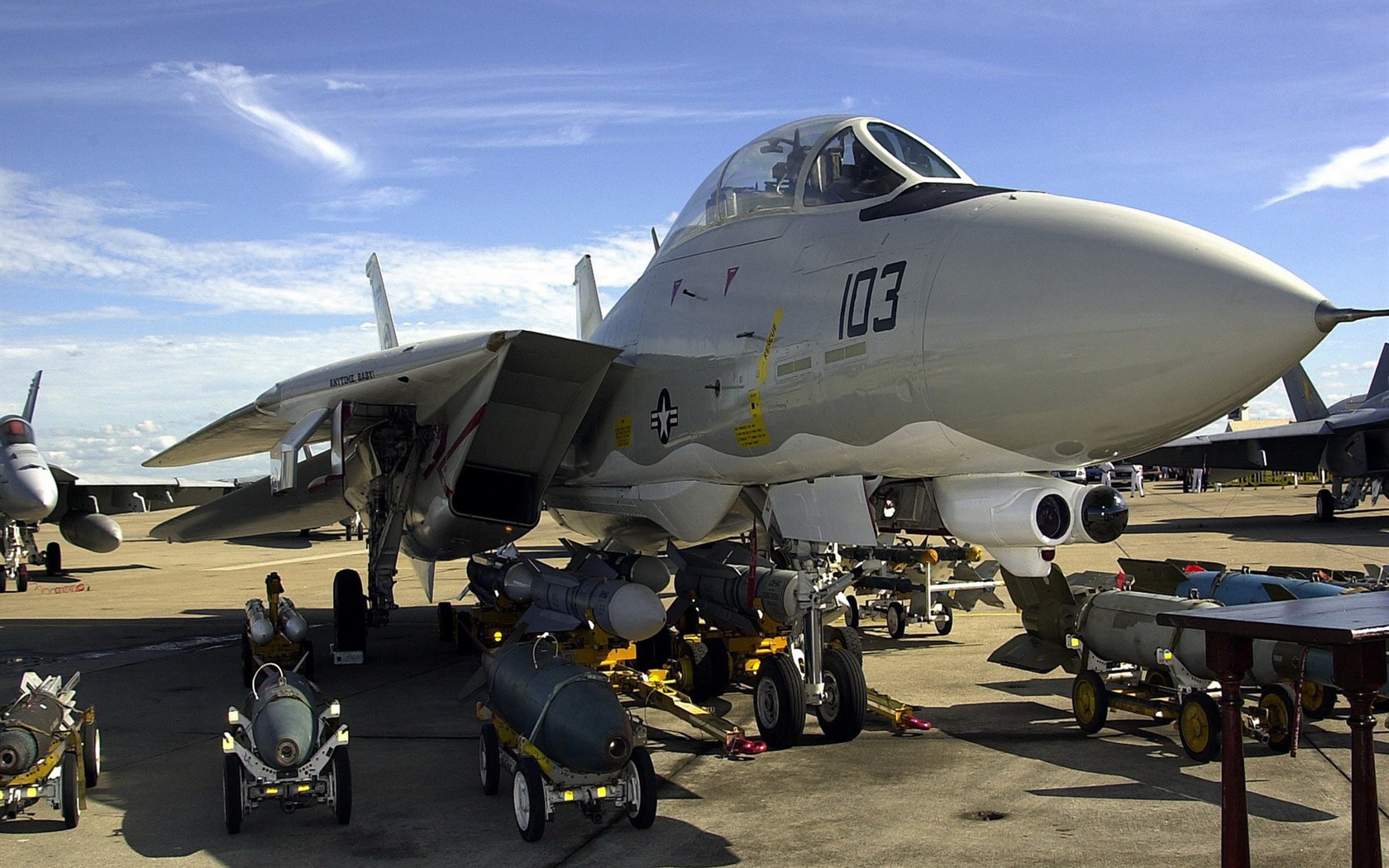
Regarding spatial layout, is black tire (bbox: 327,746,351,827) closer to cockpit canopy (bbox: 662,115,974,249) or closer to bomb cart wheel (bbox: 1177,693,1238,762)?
cockpit canopy (bbox: 662,115,974,249)

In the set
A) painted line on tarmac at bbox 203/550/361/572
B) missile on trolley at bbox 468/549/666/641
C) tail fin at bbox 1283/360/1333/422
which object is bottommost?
painted line on tarmac at bbox 203/550/361/572

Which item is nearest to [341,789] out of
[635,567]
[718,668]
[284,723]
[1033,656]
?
[284,723]

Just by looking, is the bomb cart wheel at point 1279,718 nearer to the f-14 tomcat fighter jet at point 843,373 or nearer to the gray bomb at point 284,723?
the f-14 tomcat fighter jet at point 843,373

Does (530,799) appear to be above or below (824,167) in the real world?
below

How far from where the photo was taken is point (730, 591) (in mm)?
9281

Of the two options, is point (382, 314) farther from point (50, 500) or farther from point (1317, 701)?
point (1317, 701)

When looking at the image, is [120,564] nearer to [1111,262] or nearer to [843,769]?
[843,769]

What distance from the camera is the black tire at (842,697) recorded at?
705 centimetres

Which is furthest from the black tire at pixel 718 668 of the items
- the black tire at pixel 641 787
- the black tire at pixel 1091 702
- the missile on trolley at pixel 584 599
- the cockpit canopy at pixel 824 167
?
the cockpit canopy at pixel 824 167

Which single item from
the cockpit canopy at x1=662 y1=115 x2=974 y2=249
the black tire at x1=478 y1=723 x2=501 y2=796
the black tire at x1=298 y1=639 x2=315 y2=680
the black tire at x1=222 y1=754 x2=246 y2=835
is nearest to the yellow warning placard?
the cockpit canopy at x1=662 y1=115 x2=974 y2=249

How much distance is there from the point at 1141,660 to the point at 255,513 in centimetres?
1080

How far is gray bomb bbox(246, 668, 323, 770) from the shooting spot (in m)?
5.60

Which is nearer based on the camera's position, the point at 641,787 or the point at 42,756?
the point at 641,787

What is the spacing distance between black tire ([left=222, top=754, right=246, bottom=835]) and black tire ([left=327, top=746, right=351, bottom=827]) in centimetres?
48
